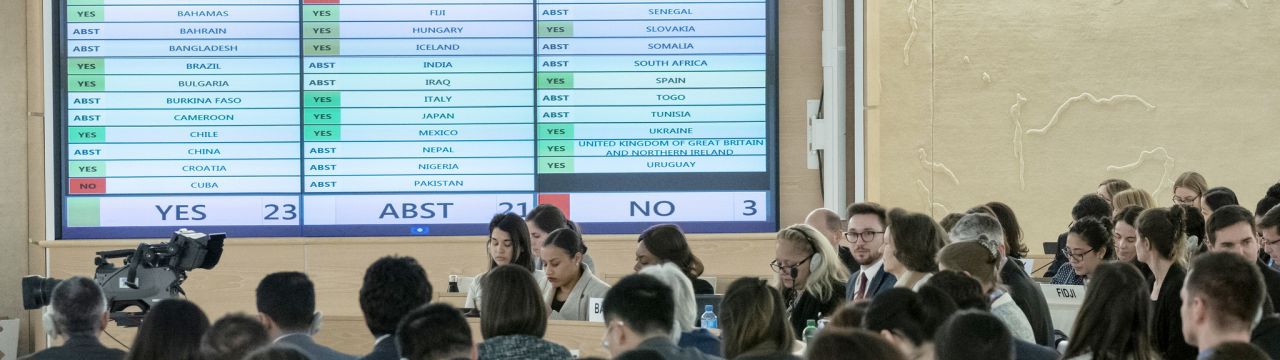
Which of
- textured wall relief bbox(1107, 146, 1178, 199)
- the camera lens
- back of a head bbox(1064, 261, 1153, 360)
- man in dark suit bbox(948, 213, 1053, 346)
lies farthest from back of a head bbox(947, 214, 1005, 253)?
the camera lens

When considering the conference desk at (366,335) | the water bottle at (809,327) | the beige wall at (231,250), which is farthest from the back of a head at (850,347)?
the beige wall at (231,250)

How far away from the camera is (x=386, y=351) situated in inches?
141

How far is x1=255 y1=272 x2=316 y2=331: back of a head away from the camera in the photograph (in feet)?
12.2

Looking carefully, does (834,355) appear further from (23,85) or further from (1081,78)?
(23,85)

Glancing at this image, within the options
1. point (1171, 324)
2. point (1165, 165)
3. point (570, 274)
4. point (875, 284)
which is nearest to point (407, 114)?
point (570, 274)

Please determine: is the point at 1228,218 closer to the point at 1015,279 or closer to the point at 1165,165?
the point at 1015,279

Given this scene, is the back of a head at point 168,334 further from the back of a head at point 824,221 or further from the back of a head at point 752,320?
the back of a head at point 824,221

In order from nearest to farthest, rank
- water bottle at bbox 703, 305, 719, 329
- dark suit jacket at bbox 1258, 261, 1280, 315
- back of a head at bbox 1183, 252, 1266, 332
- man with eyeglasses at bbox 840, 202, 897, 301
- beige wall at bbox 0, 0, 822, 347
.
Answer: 1. back of a head at bbox 1183, 252, 1266, 332
2. dark suit jacket at bbox 1258, 261, 1280, 315
3. man with eyeglasses at bbox 840, 202, 897, 301
4. water bottle at bbox 703, 305, 719, 329
5. beige wall at bbox 0, 0, 822, 347

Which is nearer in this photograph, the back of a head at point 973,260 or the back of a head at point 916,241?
the back of a head at point 973,260

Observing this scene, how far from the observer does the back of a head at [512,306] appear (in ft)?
11.8

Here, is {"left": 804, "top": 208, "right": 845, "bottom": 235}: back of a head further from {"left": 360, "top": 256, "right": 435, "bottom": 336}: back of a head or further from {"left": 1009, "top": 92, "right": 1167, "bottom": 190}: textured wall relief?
{"left": 360, "top": 256, "right": 435, "bottom": 336}: back of a head

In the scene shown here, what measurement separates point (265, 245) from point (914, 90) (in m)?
3.23

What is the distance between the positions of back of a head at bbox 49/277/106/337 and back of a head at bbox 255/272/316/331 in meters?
0.41

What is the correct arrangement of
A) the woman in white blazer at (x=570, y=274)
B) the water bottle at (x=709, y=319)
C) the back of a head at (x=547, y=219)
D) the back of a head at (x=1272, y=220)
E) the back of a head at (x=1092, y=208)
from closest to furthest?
the back of a head at (x=1272, y=220) < the water bottle at (x=709, y=319) < the woman in white blazer at (x=570, y=274) < the back of a head at (x=547, y=219) < the back of a head at (x=1092, y=208)
